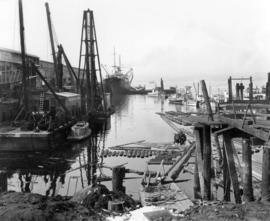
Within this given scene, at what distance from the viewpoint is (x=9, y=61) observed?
50.7 m

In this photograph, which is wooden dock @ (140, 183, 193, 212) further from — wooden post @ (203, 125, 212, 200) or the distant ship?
the distant ship

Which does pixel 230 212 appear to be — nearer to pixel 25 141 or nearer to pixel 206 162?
pixel 206 162

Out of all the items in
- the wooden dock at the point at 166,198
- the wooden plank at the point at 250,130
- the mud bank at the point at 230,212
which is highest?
the wooden plank at the point at 250,130

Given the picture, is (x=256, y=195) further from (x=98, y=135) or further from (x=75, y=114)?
(x=75, y=114)

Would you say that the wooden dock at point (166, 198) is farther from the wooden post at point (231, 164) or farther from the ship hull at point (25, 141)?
the ship hull at point (25, 141)

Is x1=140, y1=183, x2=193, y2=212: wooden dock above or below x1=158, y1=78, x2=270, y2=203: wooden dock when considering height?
below

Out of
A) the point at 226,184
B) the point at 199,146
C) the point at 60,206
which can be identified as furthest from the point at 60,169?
the point at 226,184

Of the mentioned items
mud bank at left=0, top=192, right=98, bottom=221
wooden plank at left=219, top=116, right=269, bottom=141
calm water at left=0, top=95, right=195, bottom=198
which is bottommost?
calm water at left=0, top=95, right=195, bottom=198

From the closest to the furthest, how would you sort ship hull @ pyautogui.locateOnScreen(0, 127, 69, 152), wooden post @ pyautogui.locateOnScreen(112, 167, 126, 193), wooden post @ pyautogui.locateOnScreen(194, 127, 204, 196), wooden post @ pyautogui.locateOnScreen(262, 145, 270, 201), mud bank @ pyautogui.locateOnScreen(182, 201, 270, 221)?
mud bank @ pyautogui.locateOnScreen(182, 201, 270, 221) → wooden post @ pyautogui.locateOnScreen(262, 145, 270, 201) → wooden post @ pyautogui.locateOnScreen(194, 127, 204, 196) → wooden post @ pyautogui.locateOnScreen(112, 167, 126, 193) → ship hull @ pyautogui.locateOnScreen(0, 127, 69, 152)

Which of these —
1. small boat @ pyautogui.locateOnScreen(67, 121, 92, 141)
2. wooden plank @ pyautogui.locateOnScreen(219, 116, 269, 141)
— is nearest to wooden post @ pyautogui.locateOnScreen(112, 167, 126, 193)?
wooden plank @ pyautogui.locateOnScreen(219, 116, 269, 141)

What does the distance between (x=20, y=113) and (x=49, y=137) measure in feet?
24.1

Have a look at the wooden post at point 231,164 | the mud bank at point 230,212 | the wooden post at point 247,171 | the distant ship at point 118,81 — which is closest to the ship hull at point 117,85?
the distant ship at point 118,81

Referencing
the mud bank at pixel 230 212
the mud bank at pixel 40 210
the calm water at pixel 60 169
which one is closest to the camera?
the mud bank at pixel 230 212

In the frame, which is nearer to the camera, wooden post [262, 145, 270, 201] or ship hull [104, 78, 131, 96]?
wooden post [262, 145, 270, 201]
